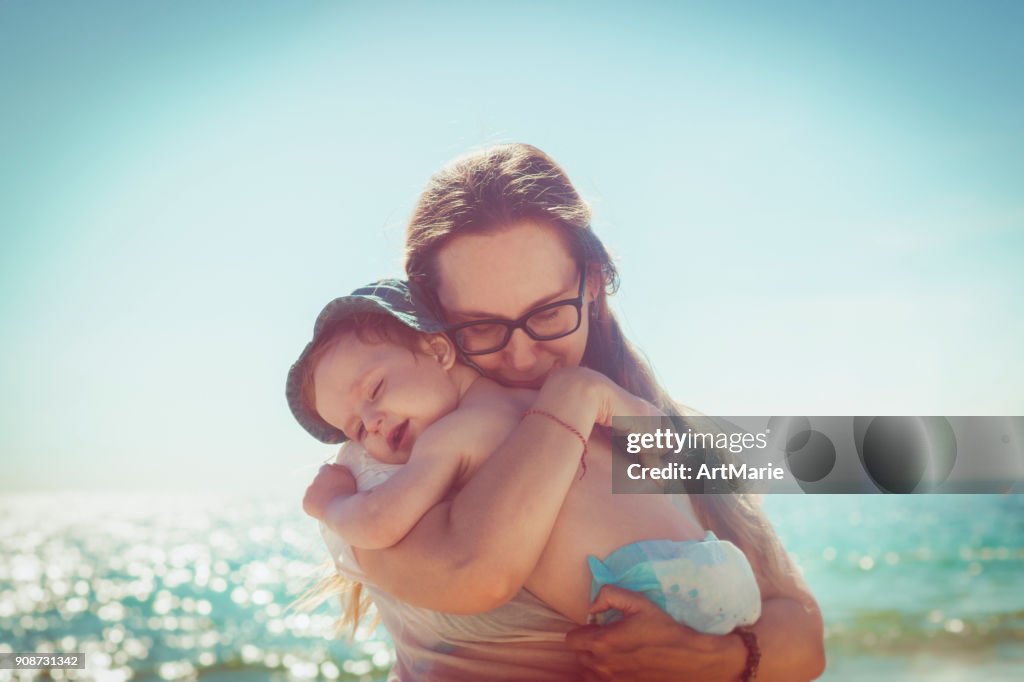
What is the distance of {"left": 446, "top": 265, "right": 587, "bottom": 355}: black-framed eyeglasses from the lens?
1.90 meters

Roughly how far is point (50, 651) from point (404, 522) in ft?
21.8

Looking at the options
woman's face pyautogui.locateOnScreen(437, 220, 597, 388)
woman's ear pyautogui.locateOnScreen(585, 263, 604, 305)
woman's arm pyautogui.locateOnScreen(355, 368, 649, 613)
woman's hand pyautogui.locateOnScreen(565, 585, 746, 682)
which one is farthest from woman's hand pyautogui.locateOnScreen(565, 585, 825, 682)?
woman's ear pyautogui.locateOnScreen(585, 263, 604, 305)

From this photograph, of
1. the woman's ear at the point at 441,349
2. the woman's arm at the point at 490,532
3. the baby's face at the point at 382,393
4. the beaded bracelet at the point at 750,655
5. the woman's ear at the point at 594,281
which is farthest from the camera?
the woman's ear at the point at 594,281

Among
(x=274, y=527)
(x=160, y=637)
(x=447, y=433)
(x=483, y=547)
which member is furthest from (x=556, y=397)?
(x=274, y=527)

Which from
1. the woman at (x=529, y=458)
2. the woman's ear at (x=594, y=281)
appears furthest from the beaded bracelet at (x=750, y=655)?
the woman's ear at (x=594, y=281)

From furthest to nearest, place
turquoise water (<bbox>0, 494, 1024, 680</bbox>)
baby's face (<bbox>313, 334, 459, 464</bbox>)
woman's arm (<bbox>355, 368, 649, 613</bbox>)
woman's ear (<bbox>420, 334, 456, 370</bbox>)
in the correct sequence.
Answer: turquoise water (<bbox>0, 494, 1024, 680</bbox>), woman's ear (<bbox>420, 334, 456, 370</bbox>), baby's face (<bbox>313, 334, 459, 464</bbox>), woman's arm (<bbox>355, 368, 649, 613</bbox>)

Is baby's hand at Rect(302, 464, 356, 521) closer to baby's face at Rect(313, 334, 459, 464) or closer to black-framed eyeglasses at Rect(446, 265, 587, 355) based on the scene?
baby's face at Rect(313, 334, 459, 464)

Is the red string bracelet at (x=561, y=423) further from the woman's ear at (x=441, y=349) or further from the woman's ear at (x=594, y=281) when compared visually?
the woman's ear at (x=594, y=281)

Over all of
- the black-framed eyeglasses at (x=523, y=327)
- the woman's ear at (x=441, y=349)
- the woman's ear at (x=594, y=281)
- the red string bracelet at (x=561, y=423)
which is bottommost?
the red string bracelet at (x=561, y=423)

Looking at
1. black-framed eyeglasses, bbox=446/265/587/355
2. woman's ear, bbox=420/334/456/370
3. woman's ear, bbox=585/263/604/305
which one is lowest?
woman's ear, bbox=420/334/456/370

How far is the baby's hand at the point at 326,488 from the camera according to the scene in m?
1.63

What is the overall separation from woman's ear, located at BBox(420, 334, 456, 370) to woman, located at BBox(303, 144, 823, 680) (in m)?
0.04

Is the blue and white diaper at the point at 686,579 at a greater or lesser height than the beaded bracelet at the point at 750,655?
greater

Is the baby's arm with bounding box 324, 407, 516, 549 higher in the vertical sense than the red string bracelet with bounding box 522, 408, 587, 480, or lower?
lower
